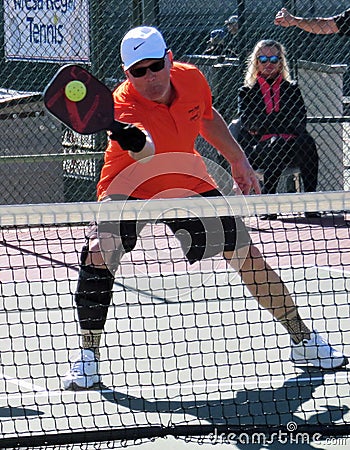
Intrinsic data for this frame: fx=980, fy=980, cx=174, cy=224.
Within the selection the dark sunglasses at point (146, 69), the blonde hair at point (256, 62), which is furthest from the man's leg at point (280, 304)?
the blonde hair at point (256, 62)

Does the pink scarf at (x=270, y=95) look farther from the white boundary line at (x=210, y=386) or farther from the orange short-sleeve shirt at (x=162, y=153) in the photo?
the white boundary line at (x=210, y=386)

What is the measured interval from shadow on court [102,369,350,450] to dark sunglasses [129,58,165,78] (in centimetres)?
131

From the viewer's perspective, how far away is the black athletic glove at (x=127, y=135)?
11.4 feet

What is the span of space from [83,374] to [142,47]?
1361 millimetres

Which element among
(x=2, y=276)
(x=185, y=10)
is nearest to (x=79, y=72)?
(x=2, y=276)

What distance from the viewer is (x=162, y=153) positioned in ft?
13.7

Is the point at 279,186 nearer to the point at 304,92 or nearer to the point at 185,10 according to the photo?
the point at 304,92

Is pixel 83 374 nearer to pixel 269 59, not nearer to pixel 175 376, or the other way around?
pixel 175 376

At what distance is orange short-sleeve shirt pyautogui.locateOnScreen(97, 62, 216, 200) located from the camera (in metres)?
4.09

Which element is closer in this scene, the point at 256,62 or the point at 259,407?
the point at 259,407

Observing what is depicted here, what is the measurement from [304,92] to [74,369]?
4853 millimetres

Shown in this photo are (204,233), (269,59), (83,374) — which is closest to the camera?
(83,374)

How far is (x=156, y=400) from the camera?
3887mm

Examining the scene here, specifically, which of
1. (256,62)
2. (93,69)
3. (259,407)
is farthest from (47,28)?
(259,407)
